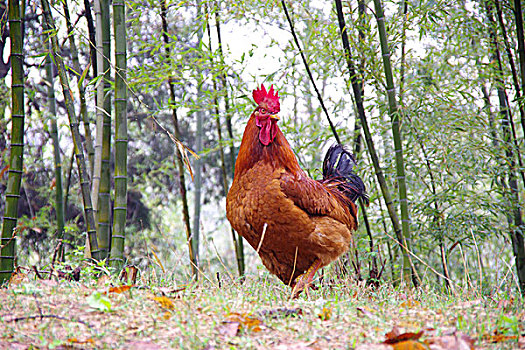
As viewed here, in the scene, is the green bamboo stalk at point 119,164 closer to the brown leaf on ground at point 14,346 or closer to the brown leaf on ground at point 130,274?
the brown leaf on ground at point 130,274

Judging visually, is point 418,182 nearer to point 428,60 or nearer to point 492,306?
point 428,60

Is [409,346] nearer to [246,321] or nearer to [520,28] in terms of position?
[246,321]

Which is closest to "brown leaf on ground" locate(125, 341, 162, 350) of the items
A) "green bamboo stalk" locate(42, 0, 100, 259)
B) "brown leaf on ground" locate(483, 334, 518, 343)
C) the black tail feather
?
"brown leaf on ground" locate(483, 334, 518, 343)

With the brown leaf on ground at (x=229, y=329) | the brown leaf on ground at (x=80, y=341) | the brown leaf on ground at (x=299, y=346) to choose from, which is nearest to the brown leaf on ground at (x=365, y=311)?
the brown leaf on ground at (x=299, y=346)

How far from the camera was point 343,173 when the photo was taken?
3953 mm

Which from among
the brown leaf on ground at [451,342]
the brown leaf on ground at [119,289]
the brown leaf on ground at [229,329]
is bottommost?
the brown leaf on ground at [451,342]

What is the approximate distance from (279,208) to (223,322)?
4.26ft

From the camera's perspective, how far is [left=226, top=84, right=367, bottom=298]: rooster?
2973mm

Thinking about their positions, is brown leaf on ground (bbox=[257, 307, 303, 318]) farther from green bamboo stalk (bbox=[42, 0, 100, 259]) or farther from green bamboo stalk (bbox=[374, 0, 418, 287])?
green bamboo stalk (bbox=[374, 0, 418, 287])

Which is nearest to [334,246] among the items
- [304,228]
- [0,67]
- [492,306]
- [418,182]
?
[304,228]

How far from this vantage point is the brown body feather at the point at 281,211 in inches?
117

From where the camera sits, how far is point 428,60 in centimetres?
393

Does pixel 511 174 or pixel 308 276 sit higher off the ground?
pixel 511 174

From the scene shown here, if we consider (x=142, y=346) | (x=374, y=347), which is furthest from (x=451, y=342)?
(x=142, y=346)
